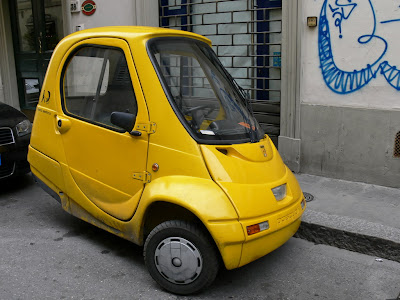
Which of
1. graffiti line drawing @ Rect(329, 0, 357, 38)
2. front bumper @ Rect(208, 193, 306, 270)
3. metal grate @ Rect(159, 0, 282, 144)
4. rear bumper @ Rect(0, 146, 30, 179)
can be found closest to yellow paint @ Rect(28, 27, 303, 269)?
front bumper @ Rect(208, 193, 306, 270)

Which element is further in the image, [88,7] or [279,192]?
[88,7]

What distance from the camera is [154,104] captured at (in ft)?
11.3

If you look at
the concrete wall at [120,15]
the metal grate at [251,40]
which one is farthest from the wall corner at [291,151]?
the concrete wall at [120,15]

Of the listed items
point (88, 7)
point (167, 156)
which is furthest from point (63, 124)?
point (88, 7)

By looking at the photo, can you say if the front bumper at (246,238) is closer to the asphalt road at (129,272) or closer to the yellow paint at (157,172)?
the yellow paint at (157,172)

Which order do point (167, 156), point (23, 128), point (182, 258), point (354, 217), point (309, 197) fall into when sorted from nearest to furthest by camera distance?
point (182, 258) < point (167, 156) < point (354, 217) < point (309, 197) < point (23, 128)

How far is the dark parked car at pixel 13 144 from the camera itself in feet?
17.7

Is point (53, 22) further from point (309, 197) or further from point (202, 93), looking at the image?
point (202, 93)

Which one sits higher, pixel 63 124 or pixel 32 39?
pixel 32 39

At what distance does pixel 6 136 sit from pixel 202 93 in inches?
113

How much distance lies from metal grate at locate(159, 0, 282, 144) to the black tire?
3507mm

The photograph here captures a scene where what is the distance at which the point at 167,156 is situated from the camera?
11.1 ft

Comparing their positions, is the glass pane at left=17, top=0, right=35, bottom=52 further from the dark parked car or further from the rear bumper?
the rear bumper

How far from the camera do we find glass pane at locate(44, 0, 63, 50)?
9.36 m
